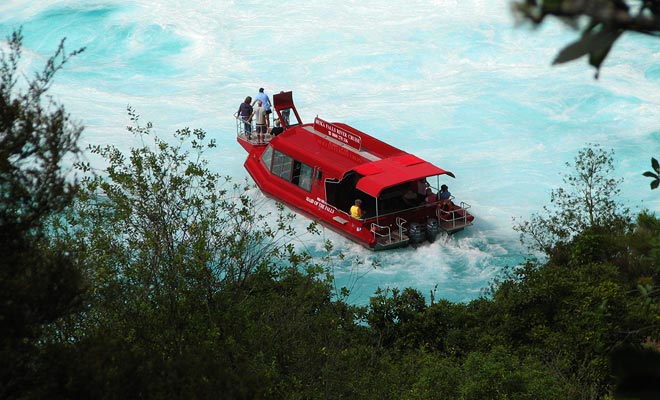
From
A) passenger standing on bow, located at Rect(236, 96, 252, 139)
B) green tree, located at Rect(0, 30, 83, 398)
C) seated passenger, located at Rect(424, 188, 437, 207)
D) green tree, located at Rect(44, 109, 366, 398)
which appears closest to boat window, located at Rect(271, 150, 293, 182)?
passenger standing on bow, located at Rect(236, 96, 252, 139)

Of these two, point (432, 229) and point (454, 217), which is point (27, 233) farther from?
point (454, 217)

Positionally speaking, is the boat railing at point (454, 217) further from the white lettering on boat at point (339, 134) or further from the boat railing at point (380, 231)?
the white lettering on boat at point (339, 134)

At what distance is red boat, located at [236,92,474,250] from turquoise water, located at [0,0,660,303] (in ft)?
1.64

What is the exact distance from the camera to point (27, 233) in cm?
789

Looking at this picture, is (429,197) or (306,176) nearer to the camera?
(429,197)

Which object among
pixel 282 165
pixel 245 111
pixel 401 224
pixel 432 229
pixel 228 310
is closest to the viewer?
pixel 228 310

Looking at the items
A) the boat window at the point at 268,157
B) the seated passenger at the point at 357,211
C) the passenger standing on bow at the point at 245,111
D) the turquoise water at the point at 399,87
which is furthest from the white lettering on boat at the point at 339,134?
the passenger standing on bow at the point at 245,111

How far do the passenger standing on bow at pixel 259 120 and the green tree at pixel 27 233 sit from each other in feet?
56.5

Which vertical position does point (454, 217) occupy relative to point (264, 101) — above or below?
below

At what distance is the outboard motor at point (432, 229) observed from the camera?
71.9 ft

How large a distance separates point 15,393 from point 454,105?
86.7 feet

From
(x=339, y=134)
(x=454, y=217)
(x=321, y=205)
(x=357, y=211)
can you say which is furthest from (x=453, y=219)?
(x=339, y=134)

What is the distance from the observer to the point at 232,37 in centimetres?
3941

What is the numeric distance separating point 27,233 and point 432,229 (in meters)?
14.8
